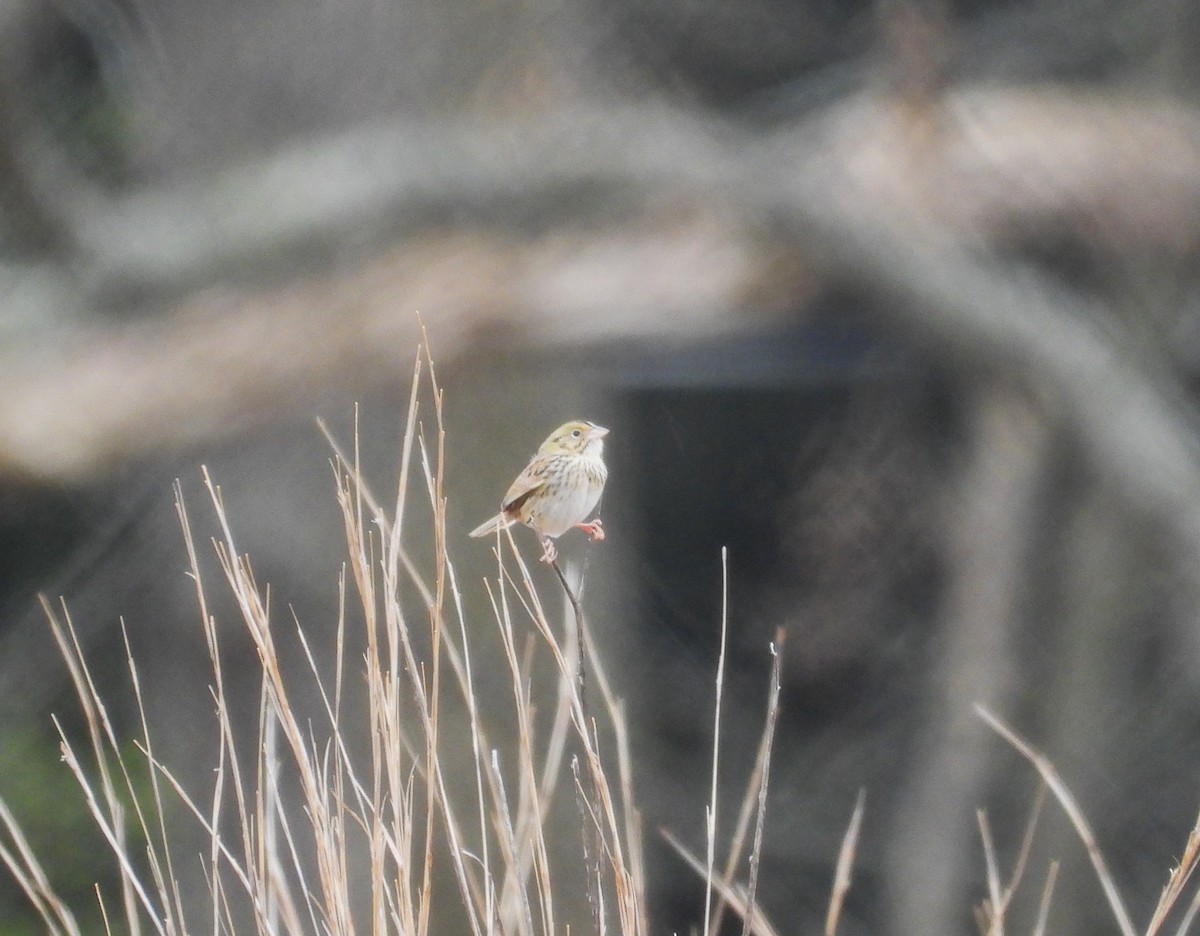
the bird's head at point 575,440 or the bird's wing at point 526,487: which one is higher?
the bird's head at point 575,440

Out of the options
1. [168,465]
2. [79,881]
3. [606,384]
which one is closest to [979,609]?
[606,384]

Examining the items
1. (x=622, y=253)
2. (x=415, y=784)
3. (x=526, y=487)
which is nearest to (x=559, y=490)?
(x=526, y=487)

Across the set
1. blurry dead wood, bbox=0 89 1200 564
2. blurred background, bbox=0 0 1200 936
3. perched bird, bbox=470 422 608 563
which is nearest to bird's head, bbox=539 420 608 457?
perched bird, bbox=470 422 608 563

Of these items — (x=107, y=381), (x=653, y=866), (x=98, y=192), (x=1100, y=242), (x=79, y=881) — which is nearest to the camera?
(x=107, y=381)

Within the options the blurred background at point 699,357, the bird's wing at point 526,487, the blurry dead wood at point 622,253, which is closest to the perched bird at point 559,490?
the bird's wing at point 526,487

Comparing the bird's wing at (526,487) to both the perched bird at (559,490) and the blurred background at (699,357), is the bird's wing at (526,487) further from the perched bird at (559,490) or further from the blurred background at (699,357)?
the blurred background at (699,357)

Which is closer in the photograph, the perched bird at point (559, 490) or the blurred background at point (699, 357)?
the perched bird at point (559, 490)

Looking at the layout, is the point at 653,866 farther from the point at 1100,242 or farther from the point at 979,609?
the point at 1100,242

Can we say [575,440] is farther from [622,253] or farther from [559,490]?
[622,253]
